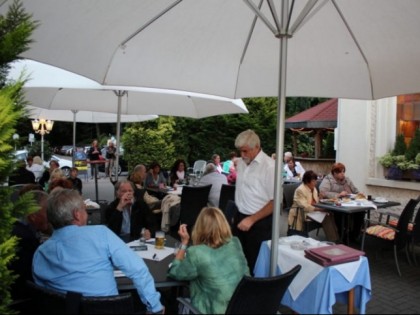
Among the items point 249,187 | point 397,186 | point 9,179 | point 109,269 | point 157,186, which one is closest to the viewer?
point 9,179

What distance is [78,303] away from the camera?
217 cm

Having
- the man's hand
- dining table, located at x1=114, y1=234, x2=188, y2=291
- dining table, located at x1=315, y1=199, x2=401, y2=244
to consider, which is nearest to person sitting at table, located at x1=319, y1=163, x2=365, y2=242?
dining table, located at x1=315, y1=199, x2=401, y2=244

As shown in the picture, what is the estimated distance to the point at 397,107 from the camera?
10.4m

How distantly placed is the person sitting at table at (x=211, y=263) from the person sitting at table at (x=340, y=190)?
490 cm

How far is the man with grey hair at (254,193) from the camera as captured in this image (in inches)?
142

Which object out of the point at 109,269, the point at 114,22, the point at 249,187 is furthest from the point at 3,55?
the point at 249,187

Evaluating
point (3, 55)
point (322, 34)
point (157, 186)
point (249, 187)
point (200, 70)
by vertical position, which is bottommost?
point (157, 186)

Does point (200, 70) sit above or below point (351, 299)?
above

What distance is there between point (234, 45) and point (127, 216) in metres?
2.26

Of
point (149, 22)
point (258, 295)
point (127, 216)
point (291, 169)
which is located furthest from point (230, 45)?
point (291, 169)

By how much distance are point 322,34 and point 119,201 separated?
2.80 meters

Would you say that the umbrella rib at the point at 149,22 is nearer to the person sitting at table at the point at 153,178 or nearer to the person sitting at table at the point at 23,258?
the person sitting at table at the point at 23,258

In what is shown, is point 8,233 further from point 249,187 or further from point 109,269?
point 249,187

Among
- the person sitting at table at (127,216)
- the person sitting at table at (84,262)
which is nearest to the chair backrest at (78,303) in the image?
the person sitting at table at (84,262)
